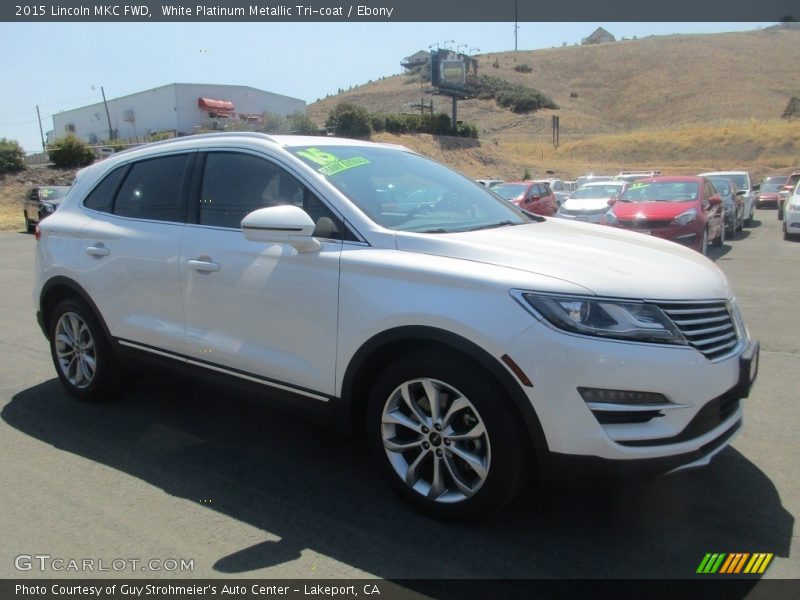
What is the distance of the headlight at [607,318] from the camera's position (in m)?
2.76

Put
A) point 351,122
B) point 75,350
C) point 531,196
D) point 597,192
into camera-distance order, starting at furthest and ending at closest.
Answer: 1. point 351,122
2. point 531,196
3. point 597,192
4. point 75,350

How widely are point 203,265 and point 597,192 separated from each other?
1479cm

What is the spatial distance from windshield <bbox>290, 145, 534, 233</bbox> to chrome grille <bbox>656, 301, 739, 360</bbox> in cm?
122

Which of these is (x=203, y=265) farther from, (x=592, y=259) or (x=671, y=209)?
(x=671, y=209)

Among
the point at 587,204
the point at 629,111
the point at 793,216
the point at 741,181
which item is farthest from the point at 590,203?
the point at 629,111

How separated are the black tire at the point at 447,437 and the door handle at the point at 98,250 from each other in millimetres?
2367

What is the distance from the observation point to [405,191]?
3.92 meters

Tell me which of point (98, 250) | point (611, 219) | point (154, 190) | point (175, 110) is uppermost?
point (175, 110)

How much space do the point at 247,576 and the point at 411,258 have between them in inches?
62.7

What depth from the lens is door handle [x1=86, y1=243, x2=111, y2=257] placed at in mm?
4527

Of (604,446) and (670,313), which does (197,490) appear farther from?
(670,313)

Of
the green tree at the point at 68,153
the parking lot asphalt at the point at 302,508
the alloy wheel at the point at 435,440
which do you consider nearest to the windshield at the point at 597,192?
the parking lot asphalt at the point at 302,508

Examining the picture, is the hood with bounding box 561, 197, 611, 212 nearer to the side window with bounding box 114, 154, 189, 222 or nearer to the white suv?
the white suv

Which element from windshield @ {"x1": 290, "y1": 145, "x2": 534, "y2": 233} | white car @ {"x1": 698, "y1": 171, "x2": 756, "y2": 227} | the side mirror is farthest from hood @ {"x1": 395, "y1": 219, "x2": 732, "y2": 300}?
white car @ {"x1": 698, "y1": 171, "x2": 756, "y2": 227}
